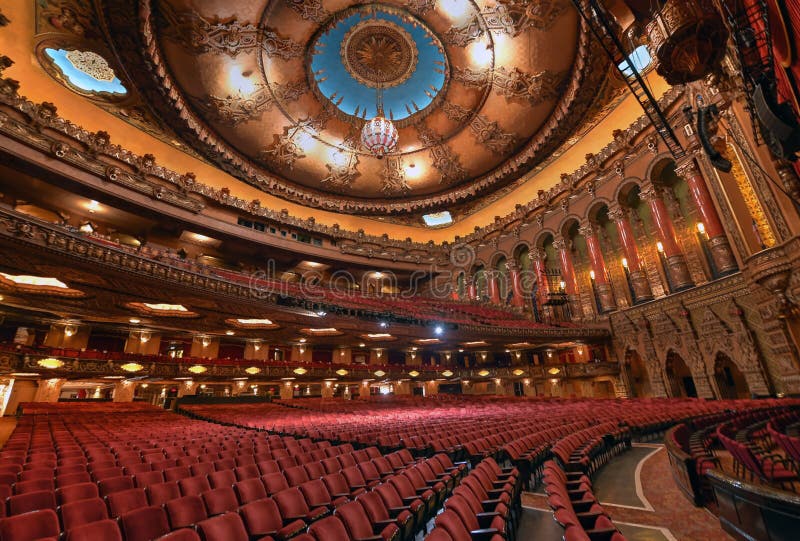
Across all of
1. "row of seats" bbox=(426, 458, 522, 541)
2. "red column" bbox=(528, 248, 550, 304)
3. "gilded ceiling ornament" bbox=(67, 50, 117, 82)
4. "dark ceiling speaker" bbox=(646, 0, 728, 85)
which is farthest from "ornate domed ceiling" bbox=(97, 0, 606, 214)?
"row of seats" bbox=(426, 458, 522, 541)

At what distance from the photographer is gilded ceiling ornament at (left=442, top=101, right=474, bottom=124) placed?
19688 mm

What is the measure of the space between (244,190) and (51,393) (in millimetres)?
12965

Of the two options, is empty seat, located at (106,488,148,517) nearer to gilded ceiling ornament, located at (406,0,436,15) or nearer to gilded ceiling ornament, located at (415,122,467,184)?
gilded ceiling ornament, located at (406,0,436,15)

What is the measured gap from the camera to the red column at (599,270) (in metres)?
15.9

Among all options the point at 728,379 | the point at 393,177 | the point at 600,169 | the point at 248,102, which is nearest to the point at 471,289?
the point at 393,177

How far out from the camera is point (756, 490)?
261 cm

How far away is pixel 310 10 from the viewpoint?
50.5 ft

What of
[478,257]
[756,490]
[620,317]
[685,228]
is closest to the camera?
[756,490]

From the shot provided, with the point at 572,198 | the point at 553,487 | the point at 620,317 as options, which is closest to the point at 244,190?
the point at 572,198

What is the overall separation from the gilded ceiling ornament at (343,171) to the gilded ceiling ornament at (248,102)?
467 centimetres

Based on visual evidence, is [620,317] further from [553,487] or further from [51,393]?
[51,393]

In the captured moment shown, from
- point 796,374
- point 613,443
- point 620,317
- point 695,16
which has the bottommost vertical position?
point 613,443

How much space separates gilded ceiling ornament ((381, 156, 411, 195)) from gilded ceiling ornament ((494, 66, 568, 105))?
7556 millimetres

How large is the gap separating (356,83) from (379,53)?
1986 mm
